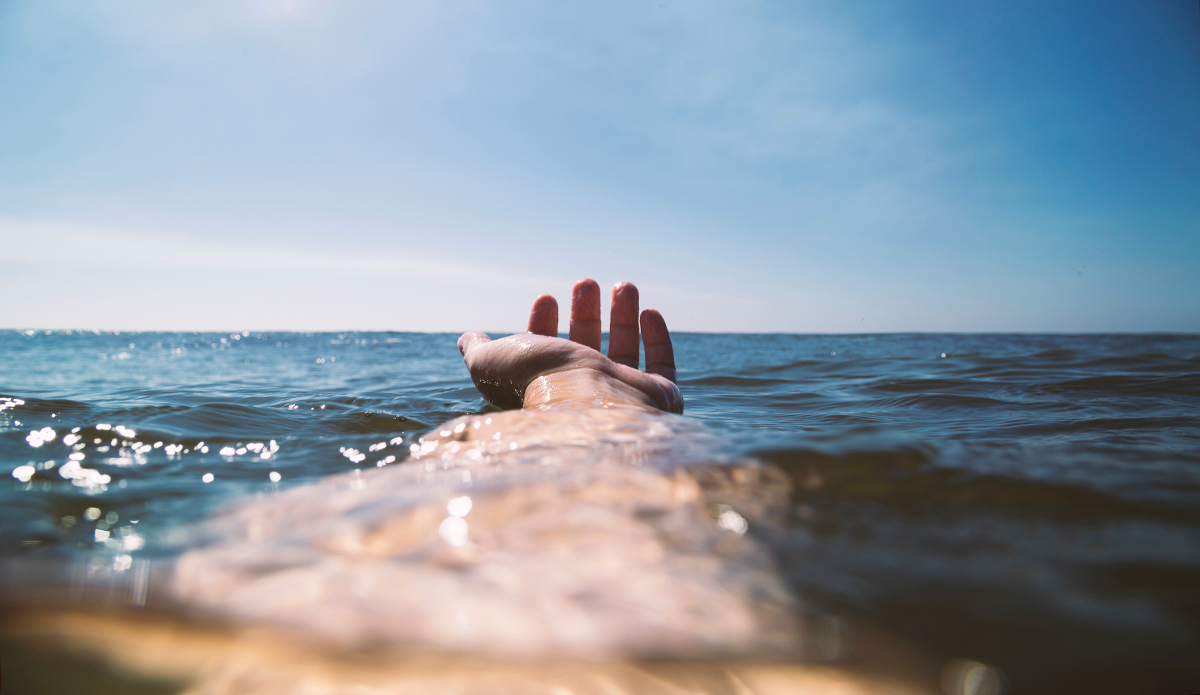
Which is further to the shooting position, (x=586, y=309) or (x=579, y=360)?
(x=586, y=309)

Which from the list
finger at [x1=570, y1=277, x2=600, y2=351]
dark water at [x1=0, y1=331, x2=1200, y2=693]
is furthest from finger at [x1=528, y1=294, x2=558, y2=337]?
dark water at [x1=0, y1=331, x2=1200, y2=693]

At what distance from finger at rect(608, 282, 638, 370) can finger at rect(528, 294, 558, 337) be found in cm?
52

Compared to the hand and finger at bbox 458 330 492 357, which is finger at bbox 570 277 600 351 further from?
finger at bbox 458 330 492 357

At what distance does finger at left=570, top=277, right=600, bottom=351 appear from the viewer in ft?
13.9

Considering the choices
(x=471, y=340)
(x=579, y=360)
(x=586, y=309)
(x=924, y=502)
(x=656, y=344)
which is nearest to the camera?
(x=924, y=502)

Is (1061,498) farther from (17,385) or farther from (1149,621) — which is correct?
(17,385)

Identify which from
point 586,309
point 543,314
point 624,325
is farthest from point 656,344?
point 543,314

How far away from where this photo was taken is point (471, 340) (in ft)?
12.5

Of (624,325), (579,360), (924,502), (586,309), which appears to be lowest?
(924,502)

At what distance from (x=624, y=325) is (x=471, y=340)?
123cm

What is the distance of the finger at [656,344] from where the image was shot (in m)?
3.98

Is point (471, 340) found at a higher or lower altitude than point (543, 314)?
lower

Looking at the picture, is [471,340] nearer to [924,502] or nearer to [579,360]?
[579,360]

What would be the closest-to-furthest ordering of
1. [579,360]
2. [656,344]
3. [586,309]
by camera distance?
[579,360], [656,344], [586,309]
